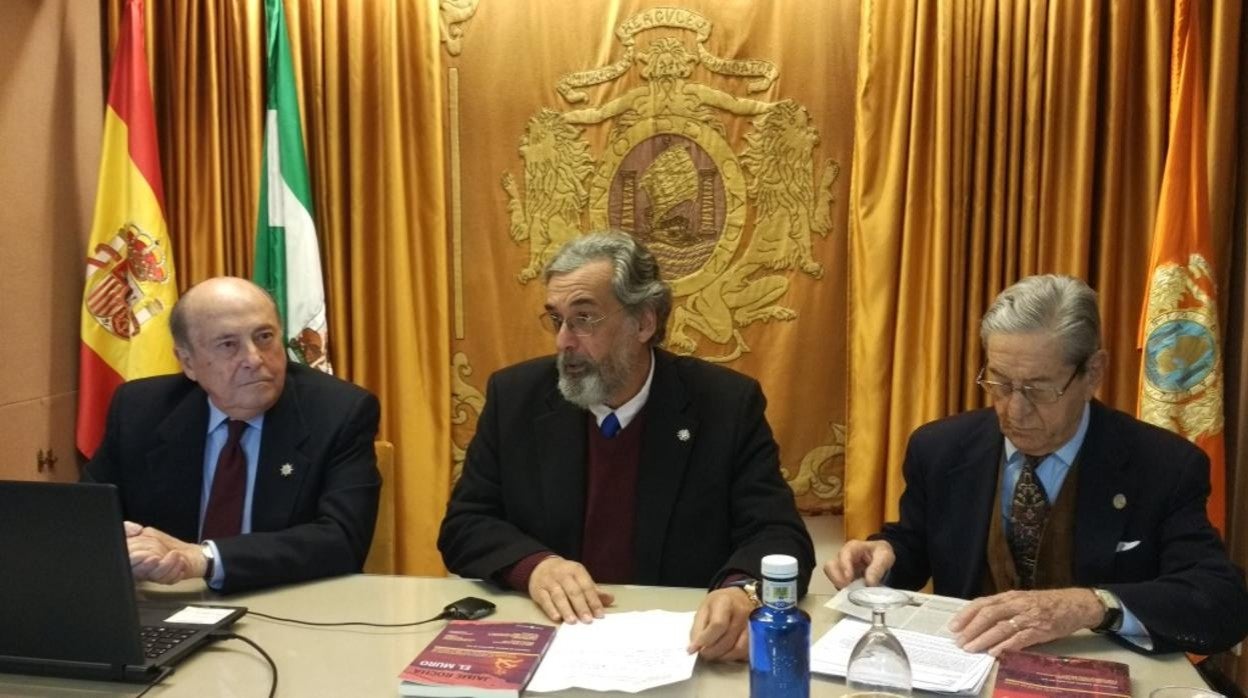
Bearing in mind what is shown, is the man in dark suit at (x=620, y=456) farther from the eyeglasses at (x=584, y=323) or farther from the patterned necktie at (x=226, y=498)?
the patterned necktie at (x=226, y=498)

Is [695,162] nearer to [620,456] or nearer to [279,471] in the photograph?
[620,456]

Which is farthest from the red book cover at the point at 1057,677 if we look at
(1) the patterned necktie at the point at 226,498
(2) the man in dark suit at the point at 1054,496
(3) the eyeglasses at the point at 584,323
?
(1) the patterned necktie at the point at 226,498

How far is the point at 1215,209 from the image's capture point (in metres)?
3.12

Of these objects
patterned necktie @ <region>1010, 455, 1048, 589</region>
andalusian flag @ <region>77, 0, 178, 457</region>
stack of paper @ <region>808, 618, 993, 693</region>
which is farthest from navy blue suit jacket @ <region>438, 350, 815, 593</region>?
andalusian flag @ <region>77, 0, 178, 457</region>

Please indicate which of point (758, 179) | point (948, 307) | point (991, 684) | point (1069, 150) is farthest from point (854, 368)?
point (991, 684)

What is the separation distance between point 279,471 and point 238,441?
5.4 inches

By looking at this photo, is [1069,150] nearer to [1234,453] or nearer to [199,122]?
[1234,453]

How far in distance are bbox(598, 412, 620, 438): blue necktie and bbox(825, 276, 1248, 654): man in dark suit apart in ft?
1.98

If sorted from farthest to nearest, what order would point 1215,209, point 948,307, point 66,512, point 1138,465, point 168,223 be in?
point 168,223 → point 948,307 → point 1215,209 → point 1138,465 → point 66,512

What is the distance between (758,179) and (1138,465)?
5.51ft

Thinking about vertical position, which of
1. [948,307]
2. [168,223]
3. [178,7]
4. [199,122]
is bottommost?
[948,307]

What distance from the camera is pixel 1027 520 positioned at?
2264mm

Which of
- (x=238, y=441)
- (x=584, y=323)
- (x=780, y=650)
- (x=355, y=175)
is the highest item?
(x=355, y=175)

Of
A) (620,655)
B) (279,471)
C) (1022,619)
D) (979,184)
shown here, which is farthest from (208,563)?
(979,184)
